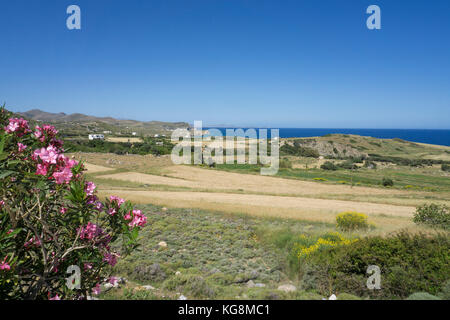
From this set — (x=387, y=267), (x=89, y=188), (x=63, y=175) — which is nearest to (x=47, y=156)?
Result: (x=63, y=175)

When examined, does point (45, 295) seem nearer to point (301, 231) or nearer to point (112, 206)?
point (112, 206)

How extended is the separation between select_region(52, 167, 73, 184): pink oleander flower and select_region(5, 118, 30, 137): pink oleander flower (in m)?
1.28

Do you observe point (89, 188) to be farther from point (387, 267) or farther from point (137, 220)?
point (387, 267)

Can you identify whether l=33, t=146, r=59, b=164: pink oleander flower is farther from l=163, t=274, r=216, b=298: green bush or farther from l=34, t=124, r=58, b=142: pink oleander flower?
l=163, t=274, r=216, b=298: green bush

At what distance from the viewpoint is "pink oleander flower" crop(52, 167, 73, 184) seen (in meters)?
3.29

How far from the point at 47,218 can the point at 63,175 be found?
1028 millimetres

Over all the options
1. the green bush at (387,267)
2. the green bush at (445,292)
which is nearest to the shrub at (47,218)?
the green bush at (387,267)

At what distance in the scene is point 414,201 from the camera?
31562 millimetres

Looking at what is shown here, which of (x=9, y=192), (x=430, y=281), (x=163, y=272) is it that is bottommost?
(x=163, y=272)

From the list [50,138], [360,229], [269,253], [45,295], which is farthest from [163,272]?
[360,229]

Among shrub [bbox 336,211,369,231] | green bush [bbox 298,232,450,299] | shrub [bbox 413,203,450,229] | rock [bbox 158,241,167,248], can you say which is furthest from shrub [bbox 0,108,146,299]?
shrub [bbox 413,203,450,229]

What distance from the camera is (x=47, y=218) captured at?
151 inches
